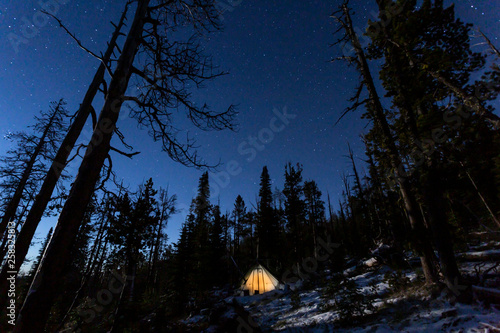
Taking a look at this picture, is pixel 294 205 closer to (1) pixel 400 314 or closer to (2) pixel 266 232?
(2) pixel 266 232

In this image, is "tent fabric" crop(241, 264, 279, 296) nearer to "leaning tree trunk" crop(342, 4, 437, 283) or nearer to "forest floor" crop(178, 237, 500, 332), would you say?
"forest floor" crop(178, 237, 500, 332)

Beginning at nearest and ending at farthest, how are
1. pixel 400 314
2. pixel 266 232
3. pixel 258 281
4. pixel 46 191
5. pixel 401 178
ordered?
pixel 46 191
pixel 400 314
pixel 401 178
pixel 258 281
pixel 266 232

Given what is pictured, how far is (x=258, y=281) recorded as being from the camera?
67.8 ft

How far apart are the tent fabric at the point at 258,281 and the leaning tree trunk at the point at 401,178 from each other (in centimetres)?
1569

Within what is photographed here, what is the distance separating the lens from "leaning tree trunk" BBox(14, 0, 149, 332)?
2.05m

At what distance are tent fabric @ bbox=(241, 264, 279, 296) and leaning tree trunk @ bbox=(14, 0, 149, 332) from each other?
796 inches

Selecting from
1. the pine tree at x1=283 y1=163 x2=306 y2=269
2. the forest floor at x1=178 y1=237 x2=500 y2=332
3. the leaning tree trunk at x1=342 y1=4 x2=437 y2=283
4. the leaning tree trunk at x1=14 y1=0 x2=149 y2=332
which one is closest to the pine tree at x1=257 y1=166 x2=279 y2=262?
the pine tree at x1=283 y1=163 x2=306 y2=269

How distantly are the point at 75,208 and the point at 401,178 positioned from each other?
871 cm

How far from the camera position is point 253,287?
20562 mm

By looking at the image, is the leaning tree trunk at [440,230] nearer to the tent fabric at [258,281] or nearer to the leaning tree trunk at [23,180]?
the tent fabric at [258,281]

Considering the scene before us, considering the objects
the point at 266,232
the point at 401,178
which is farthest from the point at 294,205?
the point at 401,178

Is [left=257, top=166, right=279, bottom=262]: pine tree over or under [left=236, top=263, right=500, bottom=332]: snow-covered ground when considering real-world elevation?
over

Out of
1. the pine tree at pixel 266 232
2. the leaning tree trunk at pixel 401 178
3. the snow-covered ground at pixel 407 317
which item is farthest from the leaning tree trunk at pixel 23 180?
the pine tree at pixel 266 232

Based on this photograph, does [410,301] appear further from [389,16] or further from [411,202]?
[389,16]
